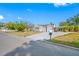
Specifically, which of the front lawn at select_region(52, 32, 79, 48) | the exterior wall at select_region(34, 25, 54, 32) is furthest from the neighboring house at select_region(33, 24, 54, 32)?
the front lawn at select_region(52, 32, 79, 48)

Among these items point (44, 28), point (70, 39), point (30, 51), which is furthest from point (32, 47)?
point (70, 39)

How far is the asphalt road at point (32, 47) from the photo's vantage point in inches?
179

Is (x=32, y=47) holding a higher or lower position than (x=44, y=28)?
lower

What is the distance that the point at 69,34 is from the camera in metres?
4.67

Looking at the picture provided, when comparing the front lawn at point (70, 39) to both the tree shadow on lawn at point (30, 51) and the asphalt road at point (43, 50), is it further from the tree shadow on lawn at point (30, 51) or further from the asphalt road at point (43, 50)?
the tree shadow on lawn at point (30, 51)

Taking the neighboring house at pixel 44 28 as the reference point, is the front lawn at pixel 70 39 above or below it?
below

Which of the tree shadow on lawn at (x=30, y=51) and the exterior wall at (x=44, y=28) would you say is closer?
the tree shadow on lawn at (x=30, y=51)

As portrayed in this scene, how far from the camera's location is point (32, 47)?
183 inches

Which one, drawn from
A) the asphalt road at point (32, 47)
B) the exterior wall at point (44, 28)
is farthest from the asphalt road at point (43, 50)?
the exterior wall at point (44, 28)

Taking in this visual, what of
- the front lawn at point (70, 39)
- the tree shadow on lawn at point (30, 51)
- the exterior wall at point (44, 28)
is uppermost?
the exterior wall at point (44, 28)

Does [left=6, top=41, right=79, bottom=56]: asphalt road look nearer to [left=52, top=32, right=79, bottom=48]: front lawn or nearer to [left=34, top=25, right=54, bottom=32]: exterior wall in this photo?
[left=52, top=32, right=79, bottom=48]: front lawn

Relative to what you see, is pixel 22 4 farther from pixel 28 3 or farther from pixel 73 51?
Result: pixel 73 51

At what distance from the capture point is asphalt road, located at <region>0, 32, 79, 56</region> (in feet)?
14.9

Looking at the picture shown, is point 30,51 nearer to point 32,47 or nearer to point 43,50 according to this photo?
point 32,47
